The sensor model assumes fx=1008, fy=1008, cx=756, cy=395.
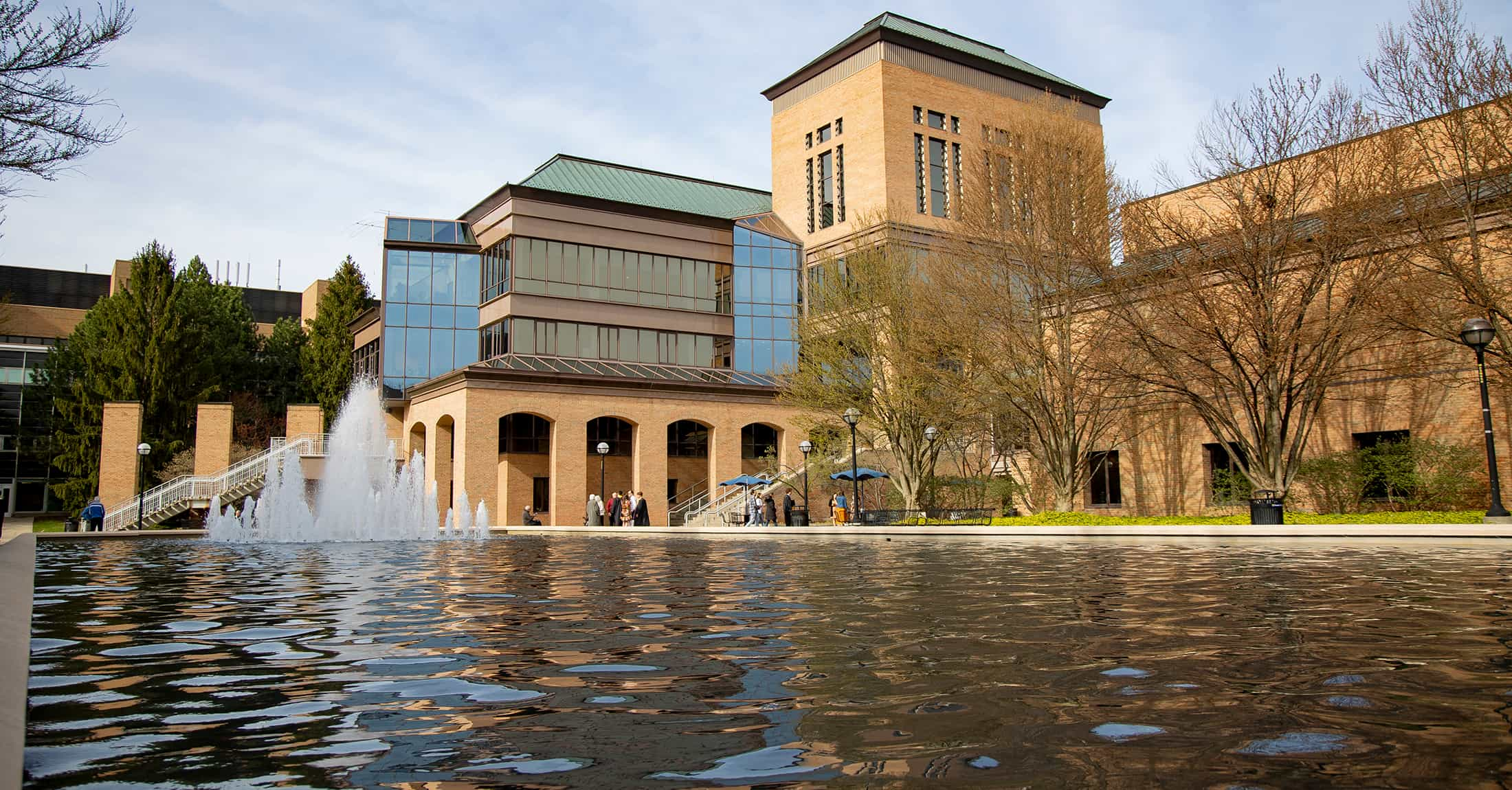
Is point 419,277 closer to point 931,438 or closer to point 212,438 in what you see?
point 212,438

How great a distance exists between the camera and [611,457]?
159 feet

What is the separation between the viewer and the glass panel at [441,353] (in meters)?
49.3

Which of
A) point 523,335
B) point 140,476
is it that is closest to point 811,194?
point 523,335

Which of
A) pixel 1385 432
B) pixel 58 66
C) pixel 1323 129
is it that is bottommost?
pixel 1385 432

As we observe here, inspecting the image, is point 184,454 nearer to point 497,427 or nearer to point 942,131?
point 497,427

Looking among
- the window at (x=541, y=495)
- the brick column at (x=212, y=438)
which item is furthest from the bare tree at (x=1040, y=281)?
the brick column at (x=212, y=438)

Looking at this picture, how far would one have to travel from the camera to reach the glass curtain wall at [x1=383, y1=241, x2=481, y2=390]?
49094mm

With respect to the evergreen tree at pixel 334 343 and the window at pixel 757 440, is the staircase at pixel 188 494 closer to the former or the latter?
the evergreen tree at pixel 334 343

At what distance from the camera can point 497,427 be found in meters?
41.5

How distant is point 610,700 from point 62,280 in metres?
99.3

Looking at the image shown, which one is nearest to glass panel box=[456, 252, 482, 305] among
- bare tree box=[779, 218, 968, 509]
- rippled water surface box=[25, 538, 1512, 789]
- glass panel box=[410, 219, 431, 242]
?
glass panel box=[410, 219, 431, 242]

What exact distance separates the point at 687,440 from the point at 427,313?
14278mm

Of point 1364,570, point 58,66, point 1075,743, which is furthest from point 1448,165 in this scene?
point 58,66

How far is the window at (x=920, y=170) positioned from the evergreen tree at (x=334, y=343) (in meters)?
33.1
